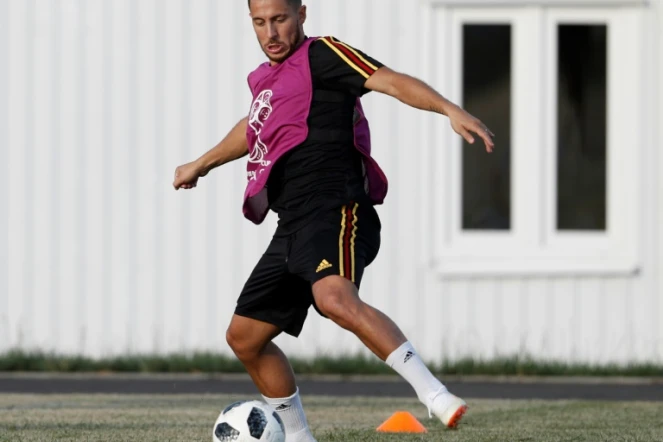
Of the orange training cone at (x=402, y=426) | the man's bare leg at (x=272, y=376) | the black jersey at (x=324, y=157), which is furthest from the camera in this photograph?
the orange training cone at (x=402, y=426)

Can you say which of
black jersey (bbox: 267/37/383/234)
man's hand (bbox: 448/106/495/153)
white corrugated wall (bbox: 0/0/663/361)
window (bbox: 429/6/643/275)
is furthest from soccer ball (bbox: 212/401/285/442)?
window (bbox: 429/6/643/275)

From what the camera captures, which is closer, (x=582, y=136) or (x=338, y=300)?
(x=338, y=300)

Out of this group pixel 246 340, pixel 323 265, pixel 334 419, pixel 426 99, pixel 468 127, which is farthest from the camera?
pixel 334 419

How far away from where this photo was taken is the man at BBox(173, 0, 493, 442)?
Result: 5.93 metres

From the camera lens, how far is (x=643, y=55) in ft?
39.3

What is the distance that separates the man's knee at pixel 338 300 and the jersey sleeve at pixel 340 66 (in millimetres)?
786

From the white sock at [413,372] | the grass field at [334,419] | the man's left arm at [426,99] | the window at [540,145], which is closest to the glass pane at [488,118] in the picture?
the window at [540,145]

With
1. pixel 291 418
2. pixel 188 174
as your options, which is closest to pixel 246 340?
pixel 291 418

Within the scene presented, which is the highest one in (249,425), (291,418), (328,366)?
(249,425)

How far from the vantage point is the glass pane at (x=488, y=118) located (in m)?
12.2

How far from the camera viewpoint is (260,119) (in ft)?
20.5

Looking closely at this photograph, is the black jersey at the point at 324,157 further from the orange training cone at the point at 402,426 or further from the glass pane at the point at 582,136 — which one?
the glass pane at the point at 582,136

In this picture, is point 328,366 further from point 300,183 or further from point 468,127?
point 468,127

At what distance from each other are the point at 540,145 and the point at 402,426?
5314mm
